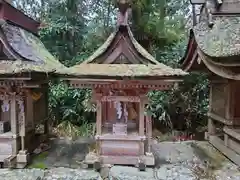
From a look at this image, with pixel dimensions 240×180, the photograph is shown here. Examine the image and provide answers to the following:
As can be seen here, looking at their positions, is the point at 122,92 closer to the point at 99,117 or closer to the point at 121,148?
the point at 99,117

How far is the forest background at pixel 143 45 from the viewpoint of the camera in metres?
9.91

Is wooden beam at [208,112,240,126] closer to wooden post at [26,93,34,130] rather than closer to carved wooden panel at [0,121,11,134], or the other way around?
wooden post at [26,93,34,130]

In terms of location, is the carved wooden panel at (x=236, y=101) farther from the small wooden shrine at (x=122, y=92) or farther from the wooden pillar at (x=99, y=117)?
the wooden pillar at (x=99, y=117)

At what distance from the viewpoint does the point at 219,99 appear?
758 centimetres

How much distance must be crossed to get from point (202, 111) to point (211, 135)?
2.47 m

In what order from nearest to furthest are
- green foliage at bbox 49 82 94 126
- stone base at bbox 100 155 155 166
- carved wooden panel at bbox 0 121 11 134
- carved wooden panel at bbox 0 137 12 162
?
1. stone base at bbox 100 155 155 166
2. carved wooden panel at bbox 0 137 12 162
3. carved wooden panel at bbox 0 121 11 134
4. green foliage at bbox 49 82 94 126

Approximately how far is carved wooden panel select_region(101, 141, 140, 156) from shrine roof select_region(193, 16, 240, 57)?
2.64 m

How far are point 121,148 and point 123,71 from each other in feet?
5.85

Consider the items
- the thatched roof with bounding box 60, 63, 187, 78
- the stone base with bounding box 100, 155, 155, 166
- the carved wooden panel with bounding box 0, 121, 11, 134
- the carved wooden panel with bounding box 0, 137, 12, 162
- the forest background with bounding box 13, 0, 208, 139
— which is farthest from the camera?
the forest background with bounding box 13, 0, 208, 139

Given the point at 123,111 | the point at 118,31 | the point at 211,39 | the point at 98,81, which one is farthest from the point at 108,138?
the point at 211,39

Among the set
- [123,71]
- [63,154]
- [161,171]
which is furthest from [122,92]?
[63,154]

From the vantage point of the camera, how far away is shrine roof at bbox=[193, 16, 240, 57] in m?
5.09

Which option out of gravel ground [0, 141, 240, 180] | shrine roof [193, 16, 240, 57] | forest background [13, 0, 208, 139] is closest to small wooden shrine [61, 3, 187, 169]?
gravel ground [0, 141, 240, 180]

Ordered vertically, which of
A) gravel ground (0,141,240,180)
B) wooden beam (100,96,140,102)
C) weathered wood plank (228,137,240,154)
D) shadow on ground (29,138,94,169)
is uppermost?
wooden beam (100,96,140,102)
